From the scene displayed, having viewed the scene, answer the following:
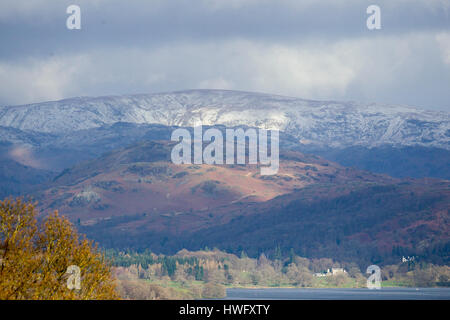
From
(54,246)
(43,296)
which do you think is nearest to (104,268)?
(54,246)

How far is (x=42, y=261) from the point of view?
191 feet

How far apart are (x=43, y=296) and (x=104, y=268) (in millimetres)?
12173

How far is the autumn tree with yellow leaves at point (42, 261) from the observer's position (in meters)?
52.4

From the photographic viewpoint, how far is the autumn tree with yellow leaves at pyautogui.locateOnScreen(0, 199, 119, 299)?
52406 millimetres
